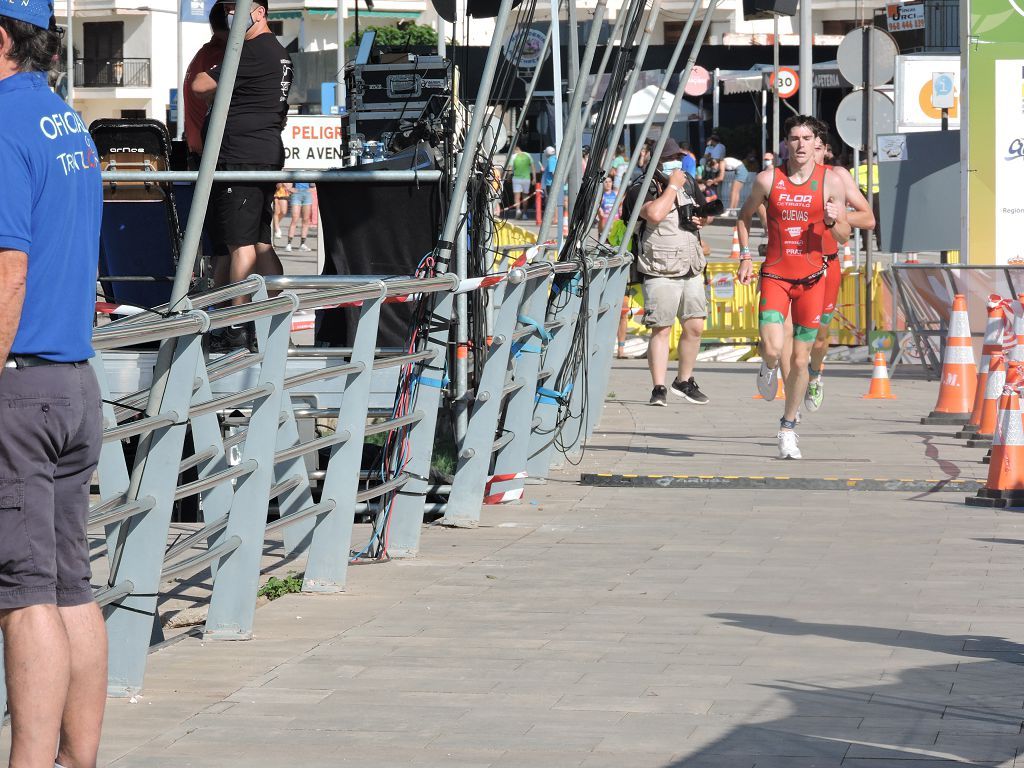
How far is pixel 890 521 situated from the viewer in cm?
847

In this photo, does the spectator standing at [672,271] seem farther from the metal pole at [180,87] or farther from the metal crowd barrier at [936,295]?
the metal pole at [180,87]

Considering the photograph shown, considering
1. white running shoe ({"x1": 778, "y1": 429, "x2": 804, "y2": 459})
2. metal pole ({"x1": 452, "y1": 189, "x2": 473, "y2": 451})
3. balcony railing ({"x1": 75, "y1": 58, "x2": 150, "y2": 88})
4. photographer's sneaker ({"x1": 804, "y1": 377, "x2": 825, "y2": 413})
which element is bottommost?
white running shoe ({"x1": 778, "y1": 429, "x2": 804, "y2": 459})

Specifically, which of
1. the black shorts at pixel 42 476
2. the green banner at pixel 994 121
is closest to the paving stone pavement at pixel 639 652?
the black shorts at pixel 42 476

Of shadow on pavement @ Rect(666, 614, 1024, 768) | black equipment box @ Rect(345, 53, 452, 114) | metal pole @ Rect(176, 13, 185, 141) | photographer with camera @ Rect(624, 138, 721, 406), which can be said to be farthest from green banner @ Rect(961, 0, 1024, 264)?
shadow on pavement @ Rect(666, 614, 1024, 768)

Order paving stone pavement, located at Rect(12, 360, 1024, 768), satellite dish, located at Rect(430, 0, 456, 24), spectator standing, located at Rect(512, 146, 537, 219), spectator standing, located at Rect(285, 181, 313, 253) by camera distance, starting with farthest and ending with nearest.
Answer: spectator standing, located at Rect(512, 146, 537, 219) < spectator standing, located at Rect(285, 181, 313, 253) < satellite dish, located at Rect(430, 0, 456, 24) < paving stone pavement, located at Rect(12, 360, 1024, 768)

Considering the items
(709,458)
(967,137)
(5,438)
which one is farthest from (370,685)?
(967,137)

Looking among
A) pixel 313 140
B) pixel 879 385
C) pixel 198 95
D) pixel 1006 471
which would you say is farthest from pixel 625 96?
pixel 313 140

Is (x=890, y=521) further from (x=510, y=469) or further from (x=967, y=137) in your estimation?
(x=967, y=137)

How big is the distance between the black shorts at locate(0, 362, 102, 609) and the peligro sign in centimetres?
1688

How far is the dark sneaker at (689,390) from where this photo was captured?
46.7ft

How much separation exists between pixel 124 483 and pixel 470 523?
3.06 metres

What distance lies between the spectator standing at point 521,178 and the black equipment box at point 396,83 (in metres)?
23.2

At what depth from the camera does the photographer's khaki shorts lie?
14.2 meters

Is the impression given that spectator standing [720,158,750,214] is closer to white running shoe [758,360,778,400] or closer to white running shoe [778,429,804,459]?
white running shoe [758,360,778,400]
